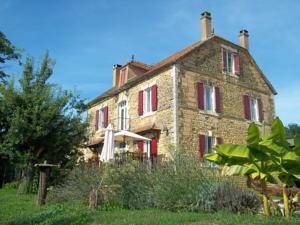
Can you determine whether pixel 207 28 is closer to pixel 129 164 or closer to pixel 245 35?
pixel 245 35

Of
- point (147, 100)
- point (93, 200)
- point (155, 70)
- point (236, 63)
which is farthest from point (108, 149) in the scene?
point (236, 63)

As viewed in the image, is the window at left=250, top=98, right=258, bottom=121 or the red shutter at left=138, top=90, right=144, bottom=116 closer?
the red shutter at left=138, top=90, right=144, bottom=116

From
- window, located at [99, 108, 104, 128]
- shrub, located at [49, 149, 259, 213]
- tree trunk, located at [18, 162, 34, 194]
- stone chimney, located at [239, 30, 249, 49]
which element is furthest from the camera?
window, located at [99, 108, 104, 128]

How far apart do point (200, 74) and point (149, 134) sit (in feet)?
14.6

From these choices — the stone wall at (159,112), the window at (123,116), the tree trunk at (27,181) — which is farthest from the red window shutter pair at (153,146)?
the tree trunk at (27,181)

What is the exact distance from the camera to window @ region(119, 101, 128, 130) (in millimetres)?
22550

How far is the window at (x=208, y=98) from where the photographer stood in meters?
20.0

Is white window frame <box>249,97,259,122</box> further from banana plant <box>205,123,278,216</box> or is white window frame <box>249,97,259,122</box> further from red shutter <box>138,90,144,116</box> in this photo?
banana plant <box>205,123,278,216</box>

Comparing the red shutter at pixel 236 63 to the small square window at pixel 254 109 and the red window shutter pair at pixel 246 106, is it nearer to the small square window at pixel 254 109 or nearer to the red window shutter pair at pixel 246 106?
the red window shutter pair at pixel 246 106

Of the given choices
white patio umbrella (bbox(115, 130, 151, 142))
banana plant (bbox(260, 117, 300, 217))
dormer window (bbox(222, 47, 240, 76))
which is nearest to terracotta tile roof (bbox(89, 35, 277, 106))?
dormer window (bbox(222, 47, 240, 76))

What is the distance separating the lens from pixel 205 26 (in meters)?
21.1

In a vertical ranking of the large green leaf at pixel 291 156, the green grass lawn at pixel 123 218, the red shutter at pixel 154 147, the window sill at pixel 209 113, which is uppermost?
the window sill at pixel 209 113

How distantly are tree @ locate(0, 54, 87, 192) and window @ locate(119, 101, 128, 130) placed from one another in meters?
5.02

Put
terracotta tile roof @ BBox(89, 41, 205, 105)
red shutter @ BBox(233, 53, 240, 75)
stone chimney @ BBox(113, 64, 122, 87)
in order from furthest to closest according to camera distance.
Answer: stone chimney @ BBox(113, 64, 122, 87) → red shutter @ BBox(233, 53, 240, 75) → terracotta tile roof @ BBox(89, 41, 205, 105)
